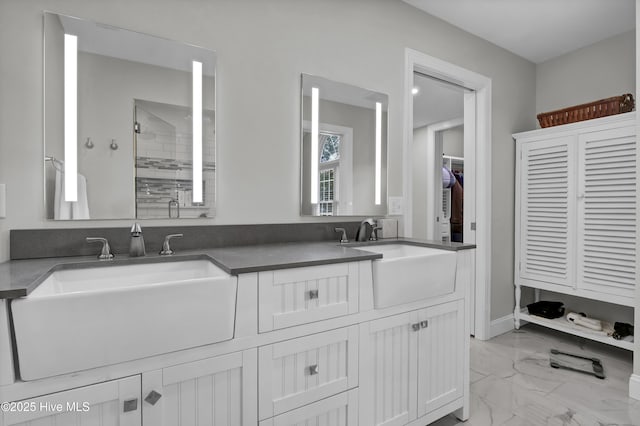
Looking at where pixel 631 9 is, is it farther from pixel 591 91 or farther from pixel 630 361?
pixel 630 361

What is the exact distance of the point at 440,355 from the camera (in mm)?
1672

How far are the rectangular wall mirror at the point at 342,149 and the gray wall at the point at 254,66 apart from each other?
67mm

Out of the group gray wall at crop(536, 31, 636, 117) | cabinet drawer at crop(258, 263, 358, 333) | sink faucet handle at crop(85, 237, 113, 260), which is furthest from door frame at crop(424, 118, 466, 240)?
sink faucet handle at crop(85, 237, 113, 260)

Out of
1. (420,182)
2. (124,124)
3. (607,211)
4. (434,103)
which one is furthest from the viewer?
(420,182)

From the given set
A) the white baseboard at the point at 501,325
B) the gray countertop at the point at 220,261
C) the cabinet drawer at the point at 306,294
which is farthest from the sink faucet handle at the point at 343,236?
Answer: the white baseboard at the point at 501,325

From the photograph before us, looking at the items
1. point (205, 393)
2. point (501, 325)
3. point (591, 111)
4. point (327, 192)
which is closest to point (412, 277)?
point (327, 192)

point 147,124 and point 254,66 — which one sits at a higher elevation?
point 254,66

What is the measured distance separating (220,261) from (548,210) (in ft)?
9.42

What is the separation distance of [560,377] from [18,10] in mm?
3533

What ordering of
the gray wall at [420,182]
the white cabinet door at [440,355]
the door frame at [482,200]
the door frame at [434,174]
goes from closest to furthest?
the white cabinet door at [440,355]
the door frame at [482,200]
the door frame at [434,174]
the gray wall at [420,182]

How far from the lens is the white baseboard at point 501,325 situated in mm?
3002

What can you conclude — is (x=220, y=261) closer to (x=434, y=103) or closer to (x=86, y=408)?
(x=86, y=408)

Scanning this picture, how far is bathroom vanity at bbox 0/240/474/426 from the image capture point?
87 centimetres

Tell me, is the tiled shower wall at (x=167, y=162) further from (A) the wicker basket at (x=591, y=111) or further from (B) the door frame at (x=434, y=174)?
(B) the door frame at (x=434, y=174)
